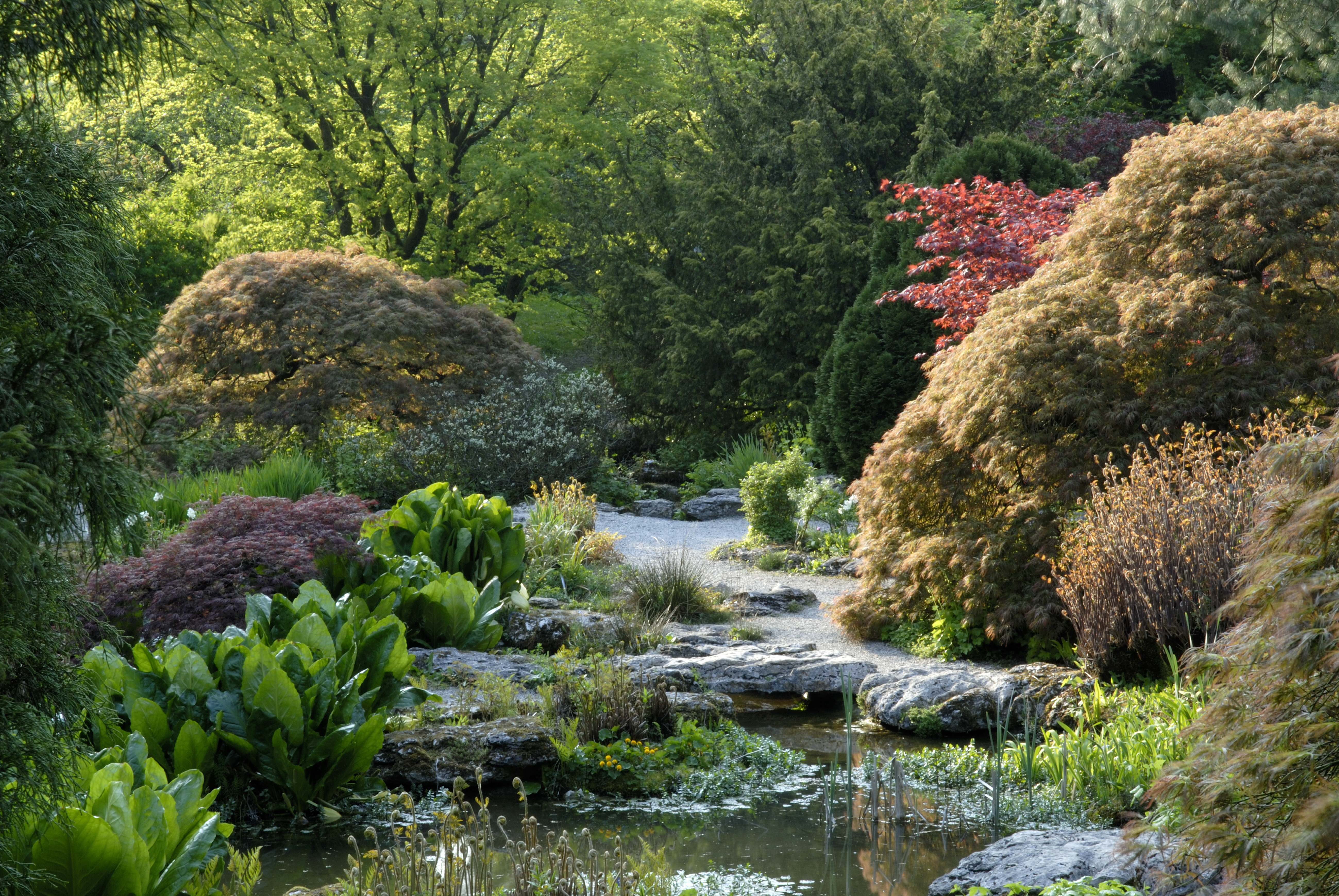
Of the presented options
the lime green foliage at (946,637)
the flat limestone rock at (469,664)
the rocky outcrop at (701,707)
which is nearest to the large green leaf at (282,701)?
the flat limestone rock at (469,664)

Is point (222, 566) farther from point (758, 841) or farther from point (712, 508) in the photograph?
point (712, 508)

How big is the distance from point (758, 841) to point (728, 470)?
32.6 feet

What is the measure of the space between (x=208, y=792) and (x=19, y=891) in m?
1.98

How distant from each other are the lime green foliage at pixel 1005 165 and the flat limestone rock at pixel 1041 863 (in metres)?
9.61

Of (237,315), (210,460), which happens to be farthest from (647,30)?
(210,460)

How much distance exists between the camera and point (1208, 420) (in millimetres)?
6504

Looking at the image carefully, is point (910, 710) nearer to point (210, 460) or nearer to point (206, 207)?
point (210, 460)

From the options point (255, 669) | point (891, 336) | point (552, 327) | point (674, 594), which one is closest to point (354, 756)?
point (255, 669)

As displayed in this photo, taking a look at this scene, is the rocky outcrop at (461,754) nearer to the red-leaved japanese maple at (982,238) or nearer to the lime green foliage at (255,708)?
the lime green foliage at (255,708)

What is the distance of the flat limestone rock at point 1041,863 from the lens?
Answer: 10.7ft

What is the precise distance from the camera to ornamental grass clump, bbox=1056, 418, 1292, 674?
5559 mm

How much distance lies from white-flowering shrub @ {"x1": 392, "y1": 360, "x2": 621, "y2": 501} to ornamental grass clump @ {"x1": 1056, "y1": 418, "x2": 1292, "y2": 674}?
22.1 ft

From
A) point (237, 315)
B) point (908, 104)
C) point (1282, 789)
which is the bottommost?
point (1282, 789)

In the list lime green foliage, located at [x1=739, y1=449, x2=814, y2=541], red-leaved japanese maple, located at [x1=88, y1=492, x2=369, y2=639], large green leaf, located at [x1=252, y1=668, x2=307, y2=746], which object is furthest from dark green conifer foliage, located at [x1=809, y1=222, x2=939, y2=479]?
large green leaf, located at [x1=252, y1=668, x2=307, y2=746]
